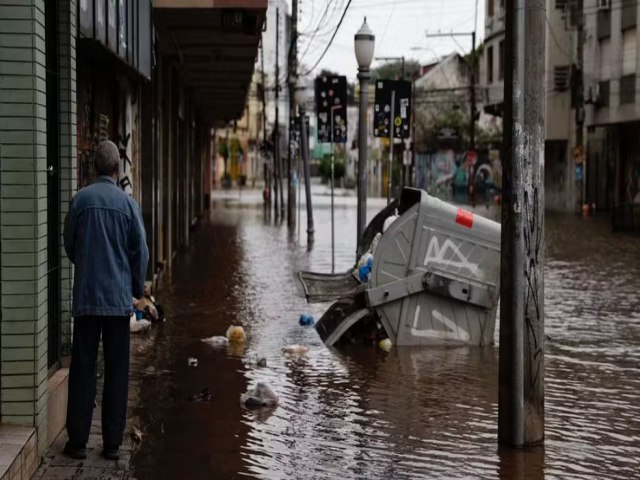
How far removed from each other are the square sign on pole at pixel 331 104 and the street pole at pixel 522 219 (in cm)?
1330

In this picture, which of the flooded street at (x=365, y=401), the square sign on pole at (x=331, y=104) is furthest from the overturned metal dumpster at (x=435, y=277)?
the square sign on pole at (x=331, y=104)

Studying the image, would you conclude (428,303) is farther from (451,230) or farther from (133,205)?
(133,205)

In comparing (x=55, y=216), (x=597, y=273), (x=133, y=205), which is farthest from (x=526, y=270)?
(x=597, y=273)

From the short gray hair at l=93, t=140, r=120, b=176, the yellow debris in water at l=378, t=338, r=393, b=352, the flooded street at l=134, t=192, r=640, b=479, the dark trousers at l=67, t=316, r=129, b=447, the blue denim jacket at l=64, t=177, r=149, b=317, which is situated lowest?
the flooded street at l=134, t=192, r=640, b=479

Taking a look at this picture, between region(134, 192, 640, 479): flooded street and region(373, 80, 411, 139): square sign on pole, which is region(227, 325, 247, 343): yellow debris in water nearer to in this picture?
region(134, 192, 640, 479): flooded street

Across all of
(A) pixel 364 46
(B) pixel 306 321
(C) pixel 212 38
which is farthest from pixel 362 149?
(B) pixel 306 321

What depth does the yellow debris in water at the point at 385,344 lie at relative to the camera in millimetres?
10848

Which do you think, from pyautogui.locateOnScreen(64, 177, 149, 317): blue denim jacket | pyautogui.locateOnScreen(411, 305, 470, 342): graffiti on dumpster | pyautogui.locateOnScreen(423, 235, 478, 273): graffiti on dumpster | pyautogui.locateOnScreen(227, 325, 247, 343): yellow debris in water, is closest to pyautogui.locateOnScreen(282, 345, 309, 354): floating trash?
pyautogui.locateOnScreen(227, 325, 247, 343): yellow debris in water

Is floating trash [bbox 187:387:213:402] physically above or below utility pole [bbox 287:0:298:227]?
below

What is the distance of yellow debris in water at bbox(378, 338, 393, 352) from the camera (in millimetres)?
10848

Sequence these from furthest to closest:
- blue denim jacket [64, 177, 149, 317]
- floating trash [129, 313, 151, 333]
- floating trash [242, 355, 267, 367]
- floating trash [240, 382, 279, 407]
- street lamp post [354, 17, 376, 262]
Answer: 1. street lamp post [354, 17, 376, 262]
2. floating trash [129, 313, 151, 333]
3. floating trash [242, 355, 267, 367]
4. floating trash [240, 382, 279, 407]
5. blue denim jacket [64, 177, 149, 317]

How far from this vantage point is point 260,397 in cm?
834

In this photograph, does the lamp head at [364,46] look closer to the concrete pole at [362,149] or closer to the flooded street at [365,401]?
the concrete pole at [362,149]

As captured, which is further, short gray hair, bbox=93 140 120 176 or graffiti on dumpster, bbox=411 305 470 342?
graffiti on dumpster, bbox=411 305 470 342
